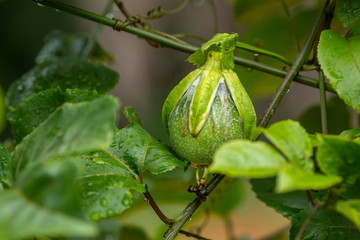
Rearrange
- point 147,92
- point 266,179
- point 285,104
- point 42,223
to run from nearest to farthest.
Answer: point 42,223
point 266,179
point 285,104
point 147,92

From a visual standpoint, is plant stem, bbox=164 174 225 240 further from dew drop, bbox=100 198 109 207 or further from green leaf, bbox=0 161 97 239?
green leaf, bbox=0 161 97 239

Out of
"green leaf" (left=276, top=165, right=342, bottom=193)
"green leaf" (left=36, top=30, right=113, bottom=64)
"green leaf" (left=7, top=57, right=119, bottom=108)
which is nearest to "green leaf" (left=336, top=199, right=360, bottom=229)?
"green leaf" (left=276, top=165, right=342, bottom=193)

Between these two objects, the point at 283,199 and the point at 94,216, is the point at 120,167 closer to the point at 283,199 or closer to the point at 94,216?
the point at 94,216

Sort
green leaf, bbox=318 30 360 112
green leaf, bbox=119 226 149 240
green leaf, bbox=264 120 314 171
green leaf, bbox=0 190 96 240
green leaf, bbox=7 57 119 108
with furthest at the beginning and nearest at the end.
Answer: green leaf, bbox=119 226 149 240, green leaf, bbox=7 57 119 108, green leaf, bbox=318 30 360 112, green leaf, bbox=264 120 314 171, green leaf, bbox=0 190 96 240

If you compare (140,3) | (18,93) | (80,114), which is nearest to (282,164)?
(80,114)

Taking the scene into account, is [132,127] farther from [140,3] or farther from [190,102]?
[140,3]
